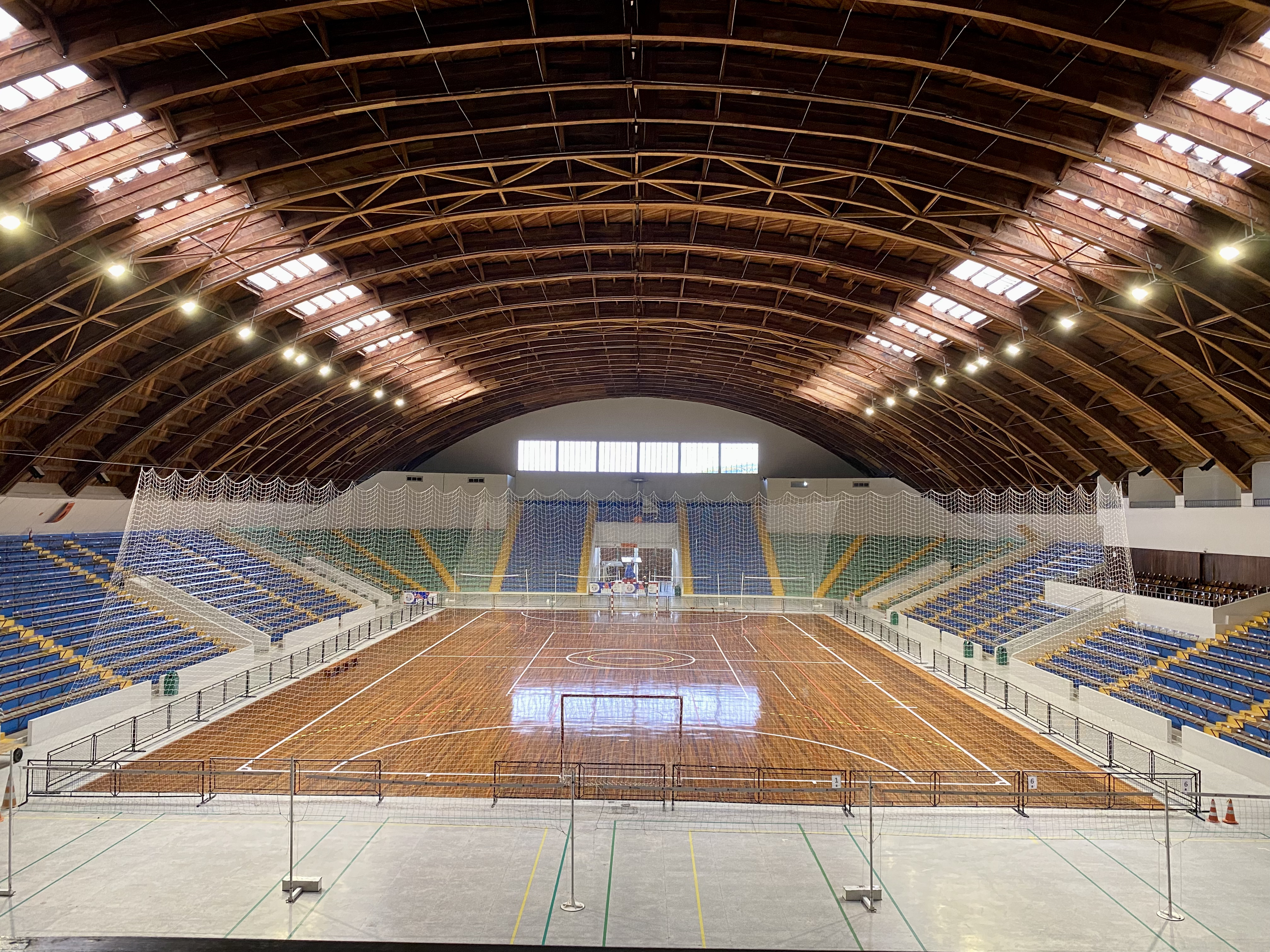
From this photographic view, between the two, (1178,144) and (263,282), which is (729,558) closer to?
(263,282)

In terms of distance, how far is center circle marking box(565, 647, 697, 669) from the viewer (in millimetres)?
27281

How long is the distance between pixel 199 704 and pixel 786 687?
15.5m

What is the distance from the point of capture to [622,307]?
2973 centimetres

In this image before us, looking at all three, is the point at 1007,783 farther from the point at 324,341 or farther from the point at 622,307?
the point at 324,341

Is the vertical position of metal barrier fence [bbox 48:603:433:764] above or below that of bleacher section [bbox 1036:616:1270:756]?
below

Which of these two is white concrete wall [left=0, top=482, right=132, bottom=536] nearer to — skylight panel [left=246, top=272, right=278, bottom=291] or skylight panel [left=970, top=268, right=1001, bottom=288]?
skylight panel [left=246, top=272, right=278, bottom=291]

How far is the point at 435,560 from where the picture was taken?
4525 cm

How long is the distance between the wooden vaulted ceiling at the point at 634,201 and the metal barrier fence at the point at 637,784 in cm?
910

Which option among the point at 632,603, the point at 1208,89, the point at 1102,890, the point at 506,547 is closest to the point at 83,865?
the point at 1102,890

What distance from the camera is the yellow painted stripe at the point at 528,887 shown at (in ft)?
31.2

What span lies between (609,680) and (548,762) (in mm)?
8939

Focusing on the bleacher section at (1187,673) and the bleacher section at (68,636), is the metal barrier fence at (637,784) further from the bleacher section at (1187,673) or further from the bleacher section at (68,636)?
the bleacher section at (68,636)

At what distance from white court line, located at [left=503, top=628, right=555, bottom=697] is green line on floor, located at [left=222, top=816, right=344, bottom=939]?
410 inches

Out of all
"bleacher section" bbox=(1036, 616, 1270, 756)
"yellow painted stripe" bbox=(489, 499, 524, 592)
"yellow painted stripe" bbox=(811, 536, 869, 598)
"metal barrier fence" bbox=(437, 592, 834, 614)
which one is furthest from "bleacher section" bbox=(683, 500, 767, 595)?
"bleacher section" bbox=(1036, 616, 1270, 756)
